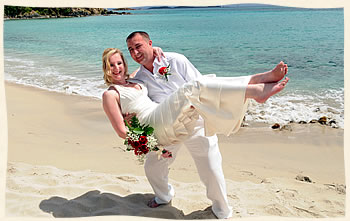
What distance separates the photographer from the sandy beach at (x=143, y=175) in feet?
13.7

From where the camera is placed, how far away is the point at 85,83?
10.9m

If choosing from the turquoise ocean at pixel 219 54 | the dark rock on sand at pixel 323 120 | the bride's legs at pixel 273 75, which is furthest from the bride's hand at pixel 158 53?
the dark rock on sand at pixel 323 120

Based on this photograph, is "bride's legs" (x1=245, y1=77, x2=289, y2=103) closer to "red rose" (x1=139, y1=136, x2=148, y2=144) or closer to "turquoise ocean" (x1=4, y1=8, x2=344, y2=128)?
"red rose" (x1=139, y1=136, x2=148, y2=144)

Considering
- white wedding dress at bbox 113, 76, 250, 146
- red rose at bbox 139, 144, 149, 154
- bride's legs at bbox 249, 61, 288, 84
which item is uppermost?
bride's legs at bbox 249, 61, 288, 84

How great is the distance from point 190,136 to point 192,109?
49 cm

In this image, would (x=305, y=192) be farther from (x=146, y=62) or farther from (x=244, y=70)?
(x=244, y=70)

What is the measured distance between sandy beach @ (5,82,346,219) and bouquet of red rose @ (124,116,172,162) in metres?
1.00

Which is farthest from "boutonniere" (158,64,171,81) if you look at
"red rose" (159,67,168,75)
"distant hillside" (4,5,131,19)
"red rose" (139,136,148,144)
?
"distant hillside" (4,5,131,19)

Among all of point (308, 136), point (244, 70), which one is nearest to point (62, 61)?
point (244, 70)

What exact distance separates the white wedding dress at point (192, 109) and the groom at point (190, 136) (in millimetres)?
187

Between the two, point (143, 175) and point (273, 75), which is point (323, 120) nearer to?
point (143, 175)

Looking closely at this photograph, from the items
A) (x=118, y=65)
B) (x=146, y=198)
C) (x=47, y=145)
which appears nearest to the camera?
(x=118, y=65)

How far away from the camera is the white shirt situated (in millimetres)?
3891

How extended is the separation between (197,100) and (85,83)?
8279 mm
